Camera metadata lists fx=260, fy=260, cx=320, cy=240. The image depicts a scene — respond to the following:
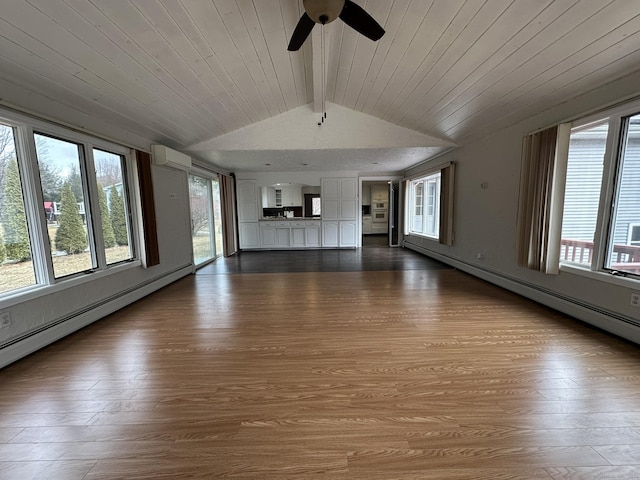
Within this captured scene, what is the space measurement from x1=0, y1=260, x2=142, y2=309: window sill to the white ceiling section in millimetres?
1538

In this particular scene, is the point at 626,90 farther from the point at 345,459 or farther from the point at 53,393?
the point at 53,393

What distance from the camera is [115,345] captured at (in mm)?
2348

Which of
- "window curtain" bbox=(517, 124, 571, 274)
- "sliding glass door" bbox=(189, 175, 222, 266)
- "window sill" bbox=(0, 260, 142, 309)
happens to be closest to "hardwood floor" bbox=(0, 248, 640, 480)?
"window sill" bbox=(0, 260, 142, 309)

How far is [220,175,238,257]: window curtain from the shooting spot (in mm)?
6457

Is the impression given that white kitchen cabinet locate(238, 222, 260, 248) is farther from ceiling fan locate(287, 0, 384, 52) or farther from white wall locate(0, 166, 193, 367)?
ceiling fan locate(287, 0, 384, 52)

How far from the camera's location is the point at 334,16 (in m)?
1.58

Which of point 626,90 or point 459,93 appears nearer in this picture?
point 626,90

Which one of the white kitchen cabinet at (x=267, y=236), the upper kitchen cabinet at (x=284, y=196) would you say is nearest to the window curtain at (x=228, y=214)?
Result: the white kitchen cabinet at (x=267, y=236)

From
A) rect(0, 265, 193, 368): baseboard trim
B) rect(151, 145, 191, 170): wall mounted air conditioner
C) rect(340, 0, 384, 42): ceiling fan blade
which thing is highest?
rect(340, 0, 384, 42): ceiling fan blade

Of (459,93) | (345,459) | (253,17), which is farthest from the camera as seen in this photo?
(459,93)


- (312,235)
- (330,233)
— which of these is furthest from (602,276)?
(312,235)

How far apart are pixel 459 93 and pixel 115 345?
4326mm

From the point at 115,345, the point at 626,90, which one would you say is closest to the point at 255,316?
the point at 115,345

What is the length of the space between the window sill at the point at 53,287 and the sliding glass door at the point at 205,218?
2.12 m
